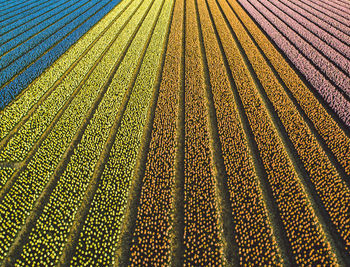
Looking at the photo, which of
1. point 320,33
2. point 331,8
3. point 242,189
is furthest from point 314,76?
point 331,8

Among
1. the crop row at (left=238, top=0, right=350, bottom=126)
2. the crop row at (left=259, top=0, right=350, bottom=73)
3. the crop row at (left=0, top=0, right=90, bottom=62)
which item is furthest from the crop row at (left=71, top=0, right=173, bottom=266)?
the crop row at (left=259, top=0, right=350, bottom=73)

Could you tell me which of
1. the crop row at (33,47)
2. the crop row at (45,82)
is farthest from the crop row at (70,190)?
the crop row at (33,47)

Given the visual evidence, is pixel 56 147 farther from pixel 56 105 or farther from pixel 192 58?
pixel 192 58

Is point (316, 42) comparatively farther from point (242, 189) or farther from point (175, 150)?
point (175, 150)

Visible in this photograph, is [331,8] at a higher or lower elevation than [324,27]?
higher

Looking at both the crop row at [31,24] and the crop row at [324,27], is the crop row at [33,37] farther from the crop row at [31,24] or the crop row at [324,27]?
the crop row at [324,27]

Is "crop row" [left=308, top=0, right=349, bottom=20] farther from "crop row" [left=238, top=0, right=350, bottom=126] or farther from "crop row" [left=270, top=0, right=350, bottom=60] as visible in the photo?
"crop row" [left=238, top=0, right=350, bottom=126]
